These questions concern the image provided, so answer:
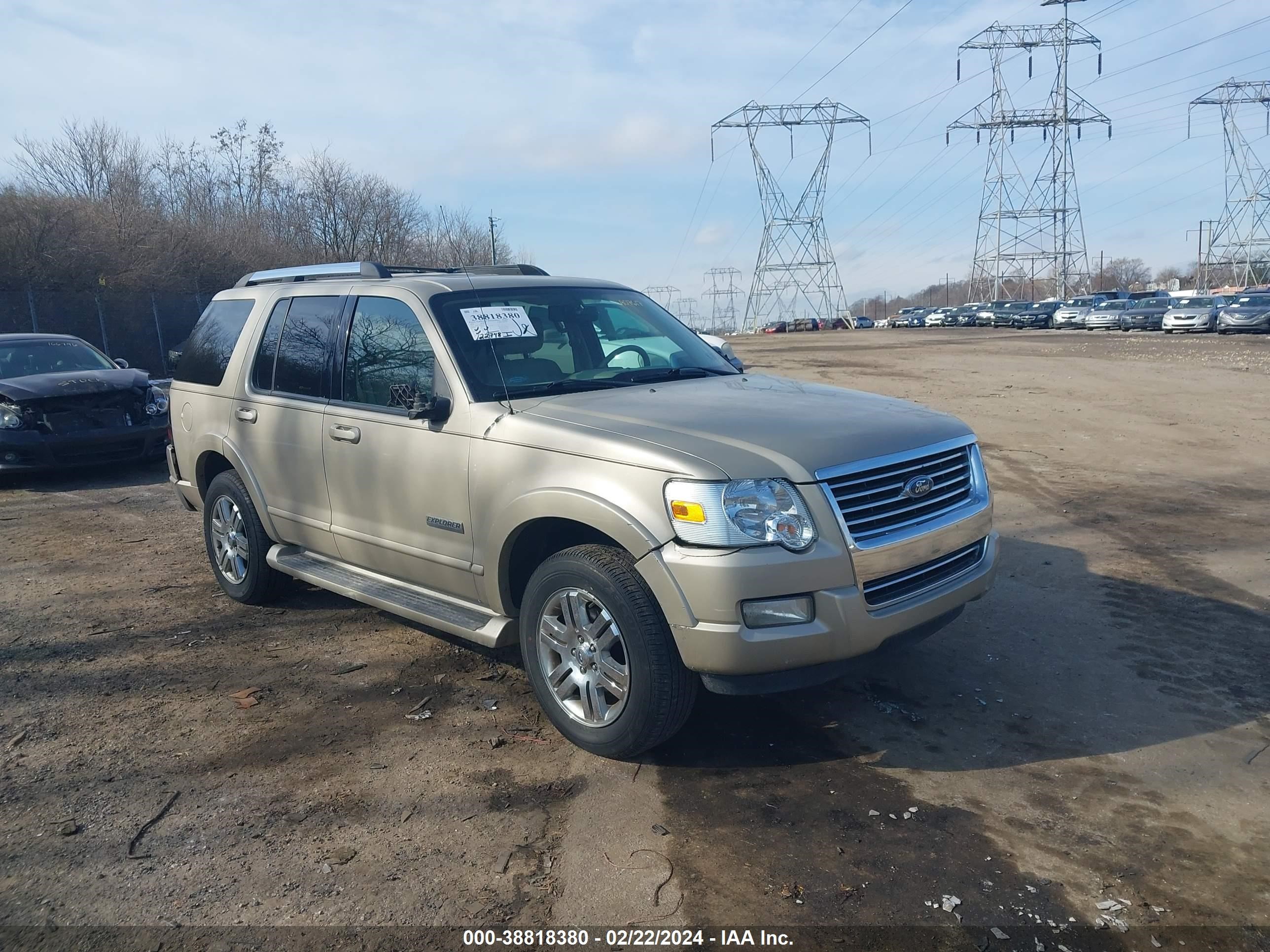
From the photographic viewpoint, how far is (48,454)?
9594 millimetres

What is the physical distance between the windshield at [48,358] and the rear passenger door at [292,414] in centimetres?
631

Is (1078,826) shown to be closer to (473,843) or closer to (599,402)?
(473,843)

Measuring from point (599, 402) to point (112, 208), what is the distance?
3243 cm

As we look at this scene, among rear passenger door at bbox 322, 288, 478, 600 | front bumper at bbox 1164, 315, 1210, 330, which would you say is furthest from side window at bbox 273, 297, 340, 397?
front bumper at bbox 1164, 315, 1210, 330

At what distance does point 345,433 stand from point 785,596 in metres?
2.53

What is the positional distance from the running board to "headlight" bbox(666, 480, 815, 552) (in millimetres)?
1139

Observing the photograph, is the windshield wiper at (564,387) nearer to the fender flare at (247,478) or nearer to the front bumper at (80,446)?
the fender flare at (247,478)

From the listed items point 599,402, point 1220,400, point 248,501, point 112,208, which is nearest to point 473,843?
point 599,402

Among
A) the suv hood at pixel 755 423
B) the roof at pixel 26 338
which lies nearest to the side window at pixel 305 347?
the suv hood at pixel 755 423

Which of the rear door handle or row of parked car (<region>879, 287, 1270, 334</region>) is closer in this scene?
the rear door handle

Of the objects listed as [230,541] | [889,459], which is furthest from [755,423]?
[230,541]

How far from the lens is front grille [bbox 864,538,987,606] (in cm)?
362

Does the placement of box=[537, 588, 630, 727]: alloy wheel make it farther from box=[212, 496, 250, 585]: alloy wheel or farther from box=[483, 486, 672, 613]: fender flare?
box=[212, 496, 250, 585]: alloy wheel

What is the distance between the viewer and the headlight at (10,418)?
9.52 metres
